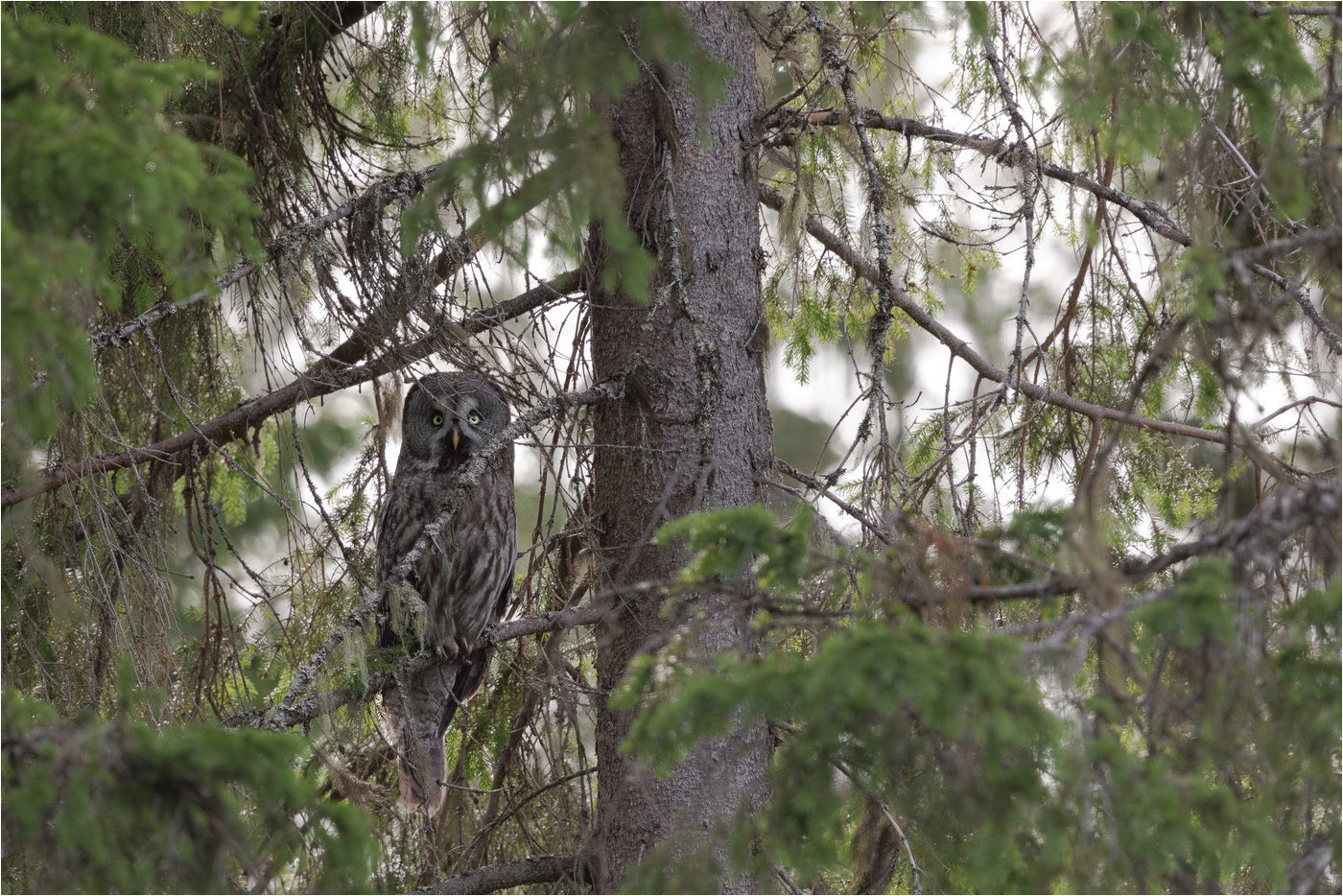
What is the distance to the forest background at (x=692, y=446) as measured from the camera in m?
1.63

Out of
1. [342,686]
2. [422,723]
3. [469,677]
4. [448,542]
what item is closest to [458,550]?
[448,542]

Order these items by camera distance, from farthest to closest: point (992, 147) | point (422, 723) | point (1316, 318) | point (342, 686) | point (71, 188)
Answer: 1. point (422, 723)
2. point (992, 147)
3. point (342, 686)
4. point (1316, 318)
5. point (71, 188)

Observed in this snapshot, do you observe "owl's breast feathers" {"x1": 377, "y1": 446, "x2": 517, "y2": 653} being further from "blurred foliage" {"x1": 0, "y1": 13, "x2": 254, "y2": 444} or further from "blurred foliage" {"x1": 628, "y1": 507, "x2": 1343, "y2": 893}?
"blurred foliage" {"x1": 628, "y1": 507, "x2": 1343, "y2": 893}

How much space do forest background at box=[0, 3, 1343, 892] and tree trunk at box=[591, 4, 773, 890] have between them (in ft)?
0.05

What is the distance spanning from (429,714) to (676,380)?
186 centimetres

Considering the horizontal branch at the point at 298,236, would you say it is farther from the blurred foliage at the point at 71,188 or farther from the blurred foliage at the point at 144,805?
the blurred foliage at the point at 144,805

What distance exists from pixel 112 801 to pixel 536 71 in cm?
159

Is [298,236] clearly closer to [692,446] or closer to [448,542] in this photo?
[692,446]

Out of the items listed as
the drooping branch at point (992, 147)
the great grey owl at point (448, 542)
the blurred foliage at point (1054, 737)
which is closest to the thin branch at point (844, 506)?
the blurred foliage at point (1054, 737)

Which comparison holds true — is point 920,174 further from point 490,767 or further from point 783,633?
point 490,767

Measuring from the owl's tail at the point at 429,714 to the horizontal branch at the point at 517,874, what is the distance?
1.42 feet

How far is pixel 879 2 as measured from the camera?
222cm

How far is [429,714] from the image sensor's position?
4.26 meters

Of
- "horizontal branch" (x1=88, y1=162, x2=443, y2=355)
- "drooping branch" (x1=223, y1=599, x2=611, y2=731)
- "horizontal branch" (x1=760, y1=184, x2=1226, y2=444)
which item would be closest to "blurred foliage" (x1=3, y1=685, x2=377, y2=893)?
"drooping branch" (x1=223, y1=599, x2=611, y2=731)
